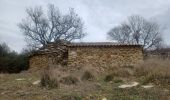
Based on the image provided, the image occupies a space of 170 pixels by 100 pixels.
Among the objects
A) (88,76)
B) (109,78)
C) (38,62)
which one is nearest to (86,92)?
(109,78)

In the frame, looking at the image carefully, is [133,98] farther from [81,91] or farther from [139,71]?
[139,71]

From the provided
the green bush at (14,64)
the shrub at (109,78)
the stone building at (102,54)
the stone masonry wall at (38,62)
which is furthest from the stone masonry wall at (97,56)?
the green bush at (14,64)

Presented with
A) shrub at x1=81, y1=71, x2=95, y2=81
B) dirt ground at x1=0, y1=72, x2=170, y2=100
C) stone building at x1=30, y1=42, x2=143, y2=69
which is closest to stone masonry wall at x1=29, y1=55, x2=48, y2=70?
stone building at x1=30, y1=42, x2=143, y2=69

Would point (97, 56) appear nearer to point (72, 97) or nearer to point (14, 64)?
point (72, 97)

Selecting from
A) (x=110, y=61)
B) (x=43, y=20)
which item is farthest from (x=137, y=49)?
(x=43, y=20)

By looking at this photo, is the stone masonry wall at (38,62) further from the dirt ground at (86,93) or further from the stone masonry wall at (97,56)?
the dirt ground at (86,93)

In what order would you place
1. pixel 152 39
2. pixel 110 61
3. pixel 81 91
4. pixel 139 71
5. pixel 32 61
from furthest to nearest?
1. pixel 152 39
2. pixel 32 61
3. pixel 110 61
4. pixel 139 71
5. pixel 81 91

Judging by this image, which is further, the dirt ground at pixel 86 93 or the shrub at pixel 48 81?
the shrub at pixel 48 81

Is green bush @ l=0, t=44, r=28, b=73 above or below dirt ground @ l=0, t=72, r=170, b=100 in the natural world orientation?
below

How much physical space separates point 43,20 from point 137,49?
21103 mm

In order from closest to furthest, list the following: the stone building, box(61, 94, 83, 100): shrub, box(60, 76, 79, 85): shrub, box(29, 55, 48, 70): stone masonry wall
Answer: box(61, 94, 83, 100): shrub < box(60, 76, 79, 85): shrub < the stone building < box(29, 55, 48, 70): stone masonry wall

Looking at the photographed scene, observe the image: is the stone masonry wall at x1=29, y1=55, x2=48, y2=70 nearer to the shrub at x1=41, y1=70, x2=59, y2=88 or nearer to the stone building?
the stone building

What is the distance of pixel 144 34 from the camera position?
161ft

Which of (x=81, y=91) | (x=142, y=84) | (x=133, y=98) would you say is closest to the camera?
(x=133, y=98)
